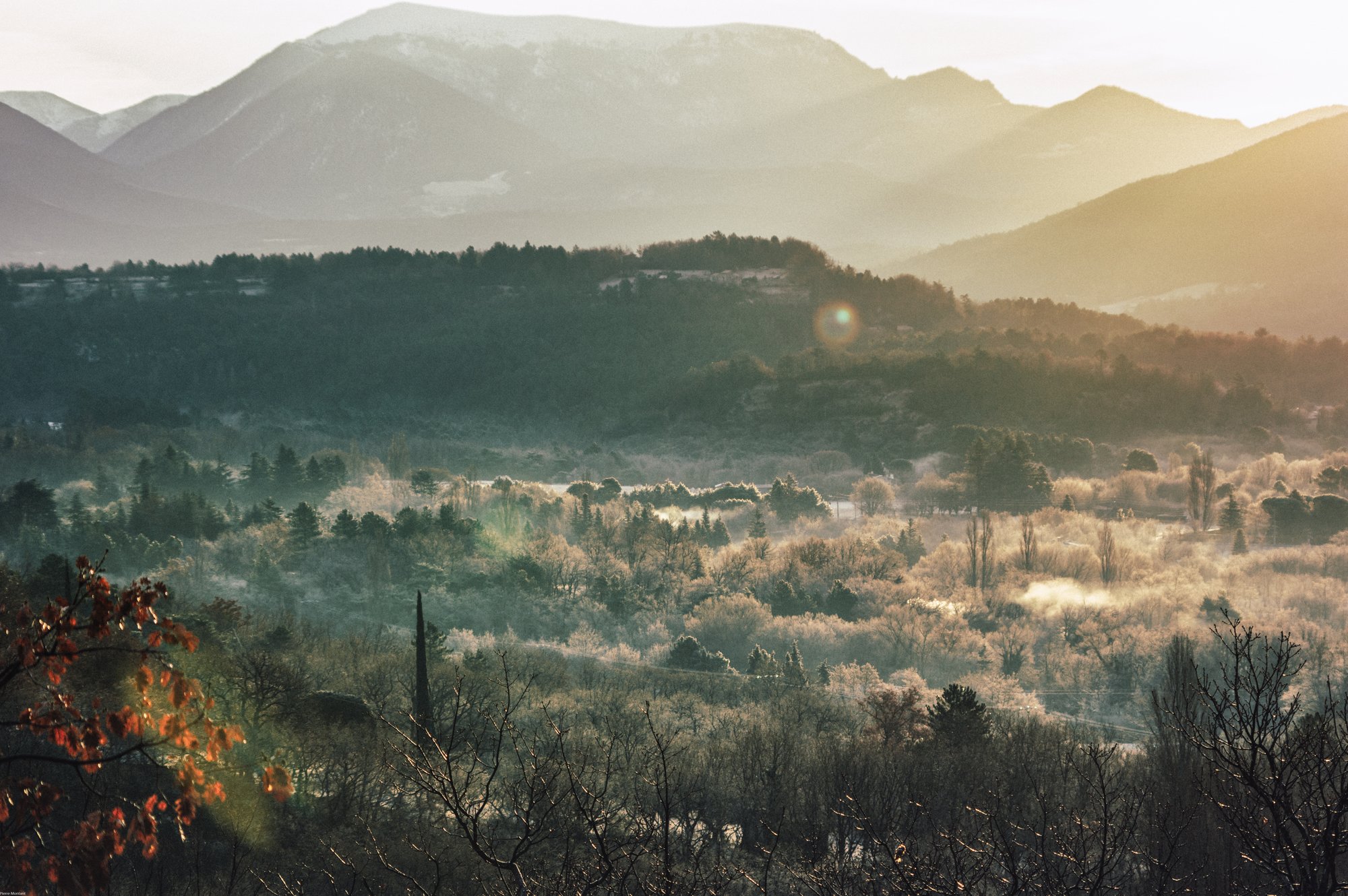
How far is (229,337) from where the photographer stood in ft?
416

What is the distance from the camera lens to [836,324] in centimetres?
12862

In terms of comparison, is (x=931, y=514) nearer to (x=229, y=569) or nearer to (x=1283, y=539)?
(x=1283, y=539)

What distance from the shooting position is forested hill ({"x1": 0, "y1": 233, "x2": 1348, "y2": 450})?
10200cm

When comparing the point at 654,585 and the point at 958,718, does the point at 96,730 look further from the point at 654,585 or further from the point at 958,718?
the point at 654,585

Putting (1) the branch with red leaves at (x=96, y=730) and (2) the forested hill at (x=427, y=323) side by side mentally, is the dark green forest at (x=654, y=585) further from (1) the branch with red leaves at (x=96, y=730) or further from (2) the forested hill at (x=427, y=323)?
(2) the forested hill at (x=427, y=323)

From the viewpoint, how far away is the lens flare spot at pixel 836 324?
12631cm

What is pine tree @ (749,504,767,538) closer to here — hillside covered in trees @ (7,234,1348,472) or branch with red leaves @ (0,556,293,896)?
hillside covered in trees @ (7,234,1348,472)

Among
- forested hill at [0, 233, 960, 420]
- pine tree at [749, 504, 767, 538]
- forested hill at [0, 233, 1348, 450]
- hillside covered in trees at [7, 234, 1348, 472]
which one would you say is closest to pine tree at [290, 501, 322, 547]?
pine tree at [749, 504, 767, 538]

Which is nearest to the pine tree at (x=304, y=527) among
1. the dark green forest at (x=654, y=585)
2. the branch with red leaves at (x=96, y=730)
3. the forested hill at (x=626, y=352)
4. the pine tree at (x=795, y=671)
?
the dark green forest at (x=654, y=585)

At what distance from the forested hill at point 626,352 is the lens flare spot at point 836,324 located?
0.28m

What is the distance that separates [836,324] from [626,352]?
24653 mm

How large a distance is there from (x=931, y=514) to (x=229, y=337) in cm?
8693

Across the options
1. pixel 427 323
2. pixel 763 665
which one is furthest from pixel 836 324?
pixel 763 665

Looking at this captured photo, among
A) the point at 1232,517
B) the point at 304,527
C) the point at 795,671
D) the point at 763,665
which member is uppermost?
the point at 304,527
